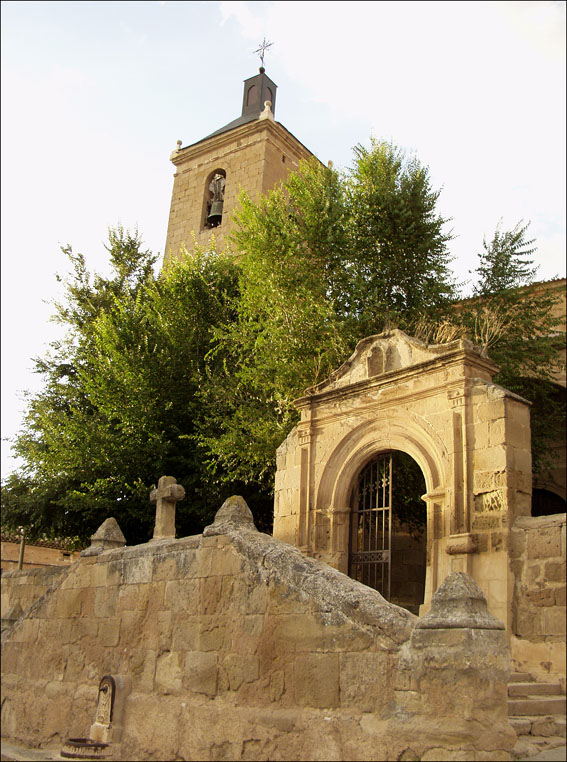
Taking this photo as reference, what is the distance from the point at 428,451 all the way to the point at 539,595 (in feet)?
6.63

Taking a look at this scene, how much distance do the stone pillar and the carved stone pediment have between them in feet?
13.6

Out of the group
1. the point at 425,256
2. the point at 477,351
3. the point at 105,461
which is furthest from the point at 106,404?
the point at 477,351

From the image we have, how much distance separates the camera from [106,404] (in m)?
13.8

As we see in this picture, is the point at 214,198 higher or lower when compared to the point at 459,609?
higher

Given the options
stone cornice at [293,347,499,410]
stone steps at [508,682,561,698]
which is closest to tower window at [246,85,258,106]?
A: stone cornice at [293,347,499,410]

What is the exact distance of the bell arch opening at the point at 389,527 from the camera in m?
8.98

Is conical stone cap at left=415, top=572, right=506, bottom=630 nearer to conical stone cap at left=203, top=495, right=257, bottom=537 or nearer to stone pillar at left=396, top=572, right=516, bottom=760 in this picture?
stone pillar at left=396, top=572, right=516, bottom=760

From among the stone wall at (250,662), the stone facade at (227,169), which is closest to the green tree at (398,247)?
the stone wall at (250,662)

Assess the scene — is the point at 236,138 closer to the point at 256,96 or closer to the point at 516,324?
the point at 256,96

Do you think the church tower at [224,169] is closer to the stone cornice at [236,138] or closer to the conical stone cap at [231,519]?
the stone cornice at [236,138]

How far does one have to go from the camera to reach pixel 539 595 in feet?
22.5

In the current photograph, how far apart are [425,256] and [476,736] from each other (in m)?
10.0

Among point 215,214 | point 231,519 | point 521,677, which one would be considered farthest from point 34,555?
point 521,677

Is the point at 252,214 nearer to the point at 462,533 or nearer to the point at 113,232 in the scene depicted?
the point at 113,232
